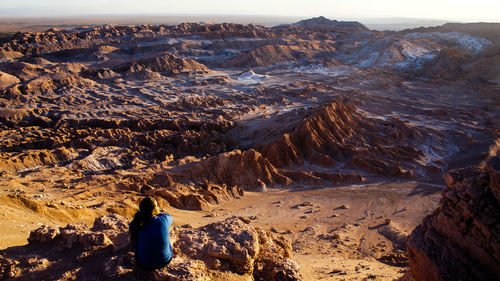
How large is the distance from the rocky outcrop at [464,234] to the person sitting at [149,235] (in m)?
3.43

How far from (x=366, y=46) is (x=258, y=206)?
4743 cm

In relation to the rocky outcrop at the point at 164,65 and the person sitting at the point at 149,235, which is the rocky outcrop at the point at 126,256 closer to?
the person sitting at the point at 149,235

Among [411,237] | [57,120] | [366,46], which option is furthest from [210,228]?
[366,46]

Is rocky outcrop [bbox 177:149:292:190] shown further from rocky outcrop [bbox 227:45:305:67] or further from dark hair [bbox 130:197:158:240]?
rocky outcrop [bbox 227:45:305:67]

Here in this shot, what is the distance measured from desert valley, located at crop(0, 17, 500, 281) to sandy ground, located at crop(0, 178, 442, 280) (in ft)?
0.22

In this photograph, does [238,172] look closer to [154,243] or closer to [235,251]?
[235,251]

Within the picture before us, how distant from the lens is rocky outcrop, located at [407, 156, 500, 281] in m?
4.16

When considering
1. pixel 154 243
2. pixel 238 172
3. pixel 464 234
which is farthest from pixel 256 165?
pixel 154 243

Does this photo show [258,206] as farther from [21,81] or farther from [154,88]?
[21,81]

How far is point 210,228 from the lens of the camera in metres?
5.64

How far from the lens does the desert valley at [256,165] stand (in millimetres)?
4594

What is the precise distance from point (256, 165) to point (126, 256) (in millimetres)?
10524

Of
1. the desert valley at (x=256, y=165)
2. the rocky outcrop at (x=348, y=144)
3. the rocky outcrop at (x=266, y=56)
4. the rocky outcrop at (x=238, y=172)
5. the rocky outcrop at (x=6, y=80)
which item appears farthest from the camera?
the rocky outcrop at (x=266, y=56)

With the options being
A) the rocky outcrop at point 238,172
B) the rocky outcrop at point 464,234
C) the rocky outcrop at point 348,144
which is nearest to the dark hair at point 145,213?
the rocky outcrop at point 464,234
